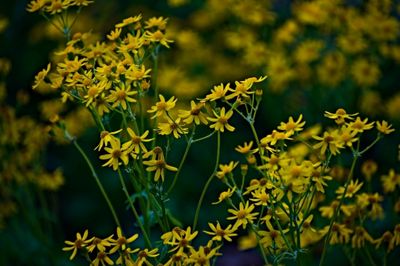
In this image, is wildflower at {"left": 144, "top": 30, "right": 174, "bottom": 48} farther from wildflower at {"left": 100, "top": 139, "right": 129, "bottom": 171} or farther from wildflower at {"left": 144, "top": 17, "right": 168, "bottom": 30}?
wildflower at {"left": 100, "top": 139, "right": 129, "bottom": 171}

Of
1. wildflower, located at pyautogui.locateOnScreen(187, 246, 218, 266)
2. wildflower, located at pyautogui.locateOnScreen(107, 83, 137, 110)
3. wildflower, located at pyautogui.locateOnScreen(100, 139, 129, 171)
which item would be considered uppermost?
wildflower, located at pyautogui.locateOnScreen(107, 83, 137, 110)

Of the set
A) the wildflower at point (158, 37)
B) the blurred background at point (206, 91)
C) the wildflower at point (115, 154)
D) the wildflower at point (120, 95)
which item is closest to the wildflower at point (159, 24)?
the wildflower at point (158, 37)

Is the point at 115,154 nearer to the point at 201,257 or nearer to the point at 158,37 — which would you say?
the point at 201,257

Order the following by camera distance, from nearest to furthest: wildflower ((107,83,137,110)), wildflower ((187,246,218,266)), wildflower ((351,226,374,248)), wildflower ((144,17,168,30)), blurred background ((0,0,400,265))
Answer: wildflower ((187,246,218,266)) < wildflower ((107,83,137,110)) < wildflower ((351,226,374,248)) < wildflower ((144,17,168,30)) < blurred background ((0,0,400,265))

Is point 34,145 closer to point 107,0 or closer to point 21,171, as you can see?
point 21,171

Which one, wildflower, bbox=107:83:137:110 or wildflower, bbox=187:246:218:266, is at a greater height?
wildflower, bbox=107:83:137:110

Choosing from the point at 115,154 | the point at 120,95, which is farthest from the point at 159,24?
the point at 115,154

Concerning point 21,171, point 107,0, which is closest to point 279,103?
point 21,171

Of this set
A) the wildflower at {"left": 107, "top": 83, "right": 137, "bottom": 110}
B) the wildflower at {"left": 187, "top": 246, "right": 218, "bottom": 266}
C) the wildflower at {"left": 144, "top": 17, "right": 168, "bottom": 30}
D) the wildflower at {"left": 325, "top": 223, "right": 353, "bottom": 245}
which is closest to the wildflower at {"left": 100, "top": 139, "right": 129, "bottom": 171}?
the wildflower at {"left": 107, "top": 83, "right": 137, "bottom": 110}
